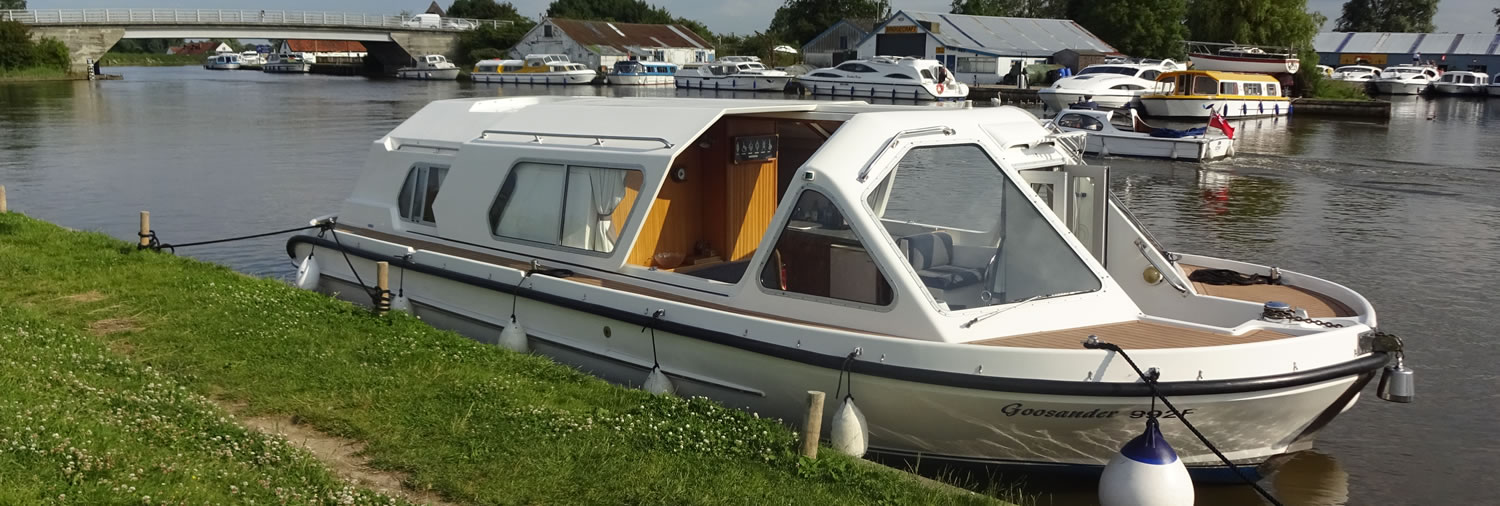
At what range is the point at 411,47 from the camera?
3652 inches

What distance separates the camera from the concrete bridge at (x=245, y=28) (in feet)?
244

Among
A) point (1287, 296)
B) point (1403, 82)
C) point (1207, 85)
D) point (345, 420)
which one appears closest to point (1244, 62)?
point (1207, 85)

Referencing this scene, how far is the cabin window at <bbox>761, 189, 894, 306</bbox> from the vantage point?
26.5 feet

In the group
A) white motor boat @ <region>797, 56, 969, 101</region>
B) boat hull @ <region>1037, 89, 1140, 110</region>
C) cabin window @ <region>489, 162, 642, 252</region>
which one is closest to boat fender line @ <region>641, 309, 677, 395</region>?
cabin window @ <region>489, 162, 642, 252</region>

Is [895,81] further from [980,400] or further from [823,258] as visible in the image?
[980,400]

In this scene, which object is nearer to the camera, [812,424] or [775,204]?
[812,424]

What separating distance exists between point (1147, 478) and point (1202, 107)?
42291mm

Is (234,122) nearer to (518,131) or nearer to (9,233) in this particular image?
(9,233)

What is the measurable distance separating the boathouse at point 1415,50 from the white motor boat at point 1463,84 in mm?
10906

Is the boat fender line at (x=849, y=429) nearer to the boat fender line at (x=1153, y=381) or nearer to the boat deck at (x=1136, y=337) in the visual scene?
the boat deck at (x=1136, y=337)

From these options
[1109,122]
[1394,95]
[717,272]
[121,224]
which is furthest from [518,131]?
[1394,95]

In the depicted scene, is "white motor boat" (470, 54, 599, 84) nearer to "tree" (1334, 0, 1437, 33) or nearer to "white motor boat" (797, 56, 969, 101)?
"white motor boat" (797, 56, 969, 101)

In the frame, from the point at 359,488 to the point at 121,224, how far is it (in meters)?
15.7

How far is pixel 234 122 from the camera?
41.1 m
